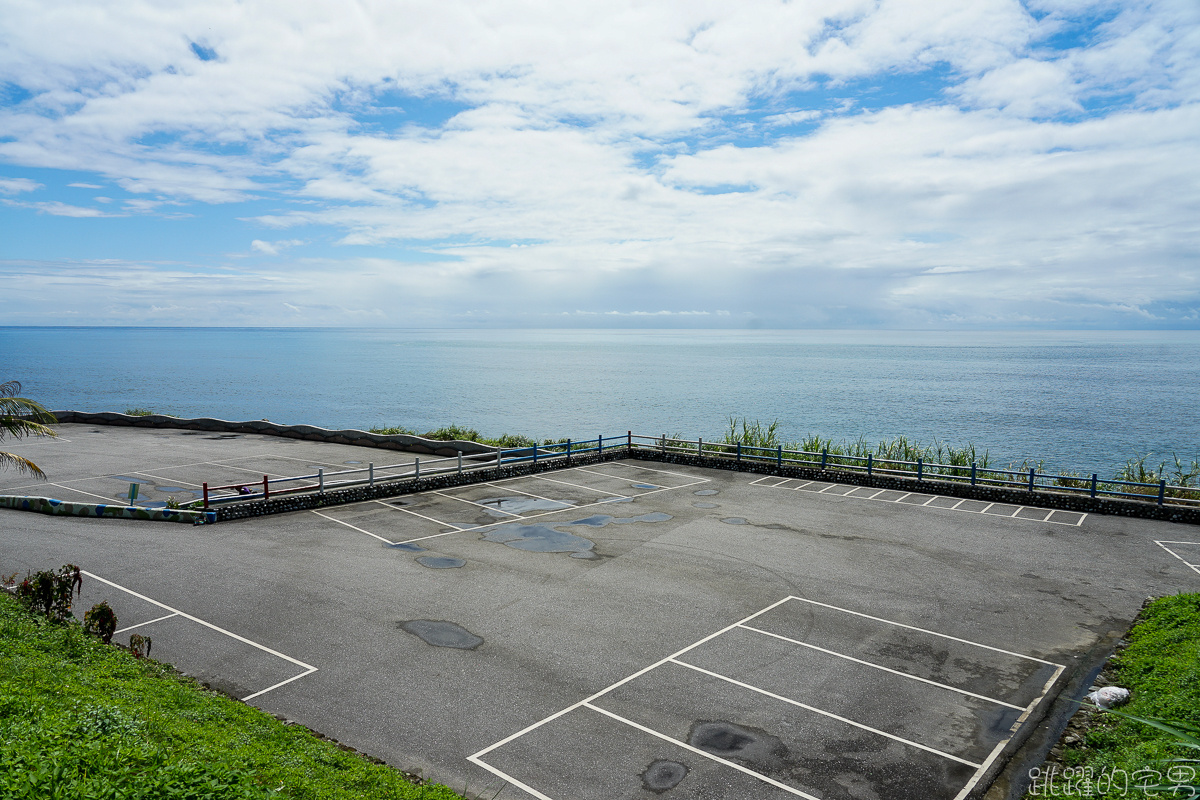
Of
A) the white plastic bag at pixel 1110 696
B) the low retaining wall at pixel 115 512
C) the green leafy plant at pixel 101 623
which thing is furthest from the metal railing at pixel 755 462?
the white plastic bag at pixel 1110 696

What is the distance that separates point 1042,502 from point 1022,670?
13.9 m

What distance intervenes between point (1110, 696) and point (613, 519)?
522 inches

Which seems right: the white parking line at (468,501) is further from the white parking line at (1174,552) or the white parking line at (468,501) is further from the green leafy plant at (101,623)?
the white parking line at (1174,552)

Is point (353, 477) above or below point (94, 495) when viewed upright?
above

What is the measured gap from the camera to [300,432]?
3912 centimetres

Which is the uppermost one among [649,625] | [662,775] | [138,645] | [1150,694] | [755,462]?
[755,462]

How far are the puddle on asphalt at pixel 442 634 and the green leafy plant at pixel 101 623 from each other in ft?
15.5

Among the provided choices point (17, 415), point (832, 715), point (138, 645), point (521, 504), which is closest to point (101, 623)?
point (138, 645)

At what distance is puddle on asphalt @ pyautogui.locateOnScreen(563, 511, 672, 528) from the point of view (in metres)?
21.0

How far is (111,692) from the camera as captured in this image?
886 centimetres

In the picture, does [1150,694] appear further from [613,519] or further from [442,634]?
[613,519]

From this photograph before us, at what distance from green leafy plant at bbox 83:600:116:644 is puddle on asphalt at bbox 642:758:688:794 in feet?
29.8

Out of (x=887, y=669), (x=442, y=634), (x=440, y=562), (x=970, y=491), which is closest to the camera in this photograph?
(x=887, y=669)

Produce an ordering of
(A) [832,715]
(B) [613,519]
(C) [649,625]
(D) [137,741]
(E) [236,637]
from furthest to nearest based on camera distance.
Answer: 1. (B) [613,519]
2. (C) [649,625]
3. (E) [236,637]
4. (A) [832,715]
5. (D) [137,741]
